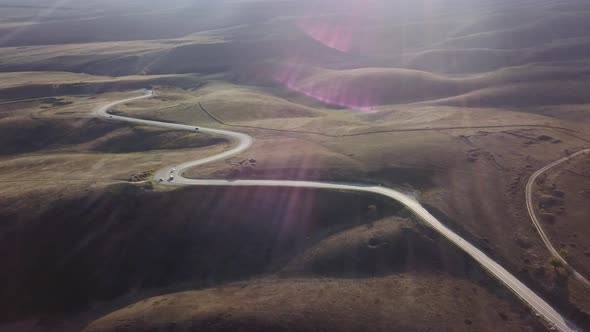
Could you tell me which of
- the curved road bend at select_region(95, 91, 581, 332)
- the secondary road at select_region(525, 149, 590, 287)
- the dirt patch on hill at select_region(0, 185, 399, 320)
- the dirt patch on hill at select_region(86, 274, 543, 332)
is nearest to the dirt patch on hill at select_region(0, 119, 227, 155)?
the curved road bend at select_region(95, 91, 581, 332)

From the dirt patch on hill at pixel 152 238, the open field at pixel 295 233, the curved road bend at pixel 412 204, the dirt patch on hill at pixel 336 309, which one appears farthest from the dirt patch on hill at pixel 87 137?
the dirt patch on hill at pixel 336 309

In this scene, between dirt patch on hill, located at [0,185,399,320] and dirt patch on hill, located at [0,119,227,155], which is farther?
dirt patch on hill, located at [0,119,227,155]

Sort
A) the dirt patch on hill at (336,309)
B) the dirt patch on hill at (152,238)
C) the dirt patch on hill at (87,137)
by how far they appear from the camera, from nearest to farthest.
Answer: the dirt patch on hill at (336,309) → the dirt patch on hill at (152,238) → the dirt patch on hill at (87,137)

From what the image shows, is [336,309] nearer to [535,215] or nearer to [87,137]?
[535,215]

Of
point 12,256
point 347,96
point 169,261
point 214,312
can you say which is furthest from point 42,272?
point 347,96

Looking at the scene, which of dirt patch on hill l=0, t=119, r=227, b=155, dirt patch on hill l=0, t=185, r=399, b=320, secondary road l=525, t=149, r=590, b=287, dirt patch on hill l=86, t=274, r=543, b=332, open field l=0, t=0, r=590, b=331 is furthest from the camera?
dirt patch on hill l=0, t=119, r=227, b=155

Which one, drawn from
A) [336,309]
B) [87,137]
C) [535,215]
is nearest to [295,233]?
[336,309]

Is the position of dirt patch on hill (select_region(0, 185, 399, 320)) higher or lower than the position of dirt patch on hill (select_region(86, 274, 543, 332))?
higher

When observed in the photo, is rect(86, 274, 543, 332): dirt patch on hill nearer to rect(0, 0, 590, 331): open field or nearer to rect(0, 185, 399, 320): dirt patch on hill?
rect(0, 0, 590, 331): open field

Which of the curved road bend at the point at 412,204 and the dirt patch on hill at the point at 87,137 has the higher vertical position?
the dirt patch on hill at the point at 87,137

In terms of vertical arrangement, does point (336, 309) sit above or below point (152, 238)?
below

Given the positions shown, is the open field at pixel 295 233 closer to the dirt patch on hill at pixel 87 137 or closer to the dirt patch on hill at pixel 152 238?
the dirt patch on hill at pixel 152 238

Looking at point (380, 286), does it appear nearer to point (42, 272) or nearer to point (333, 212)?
point (333, 212)
